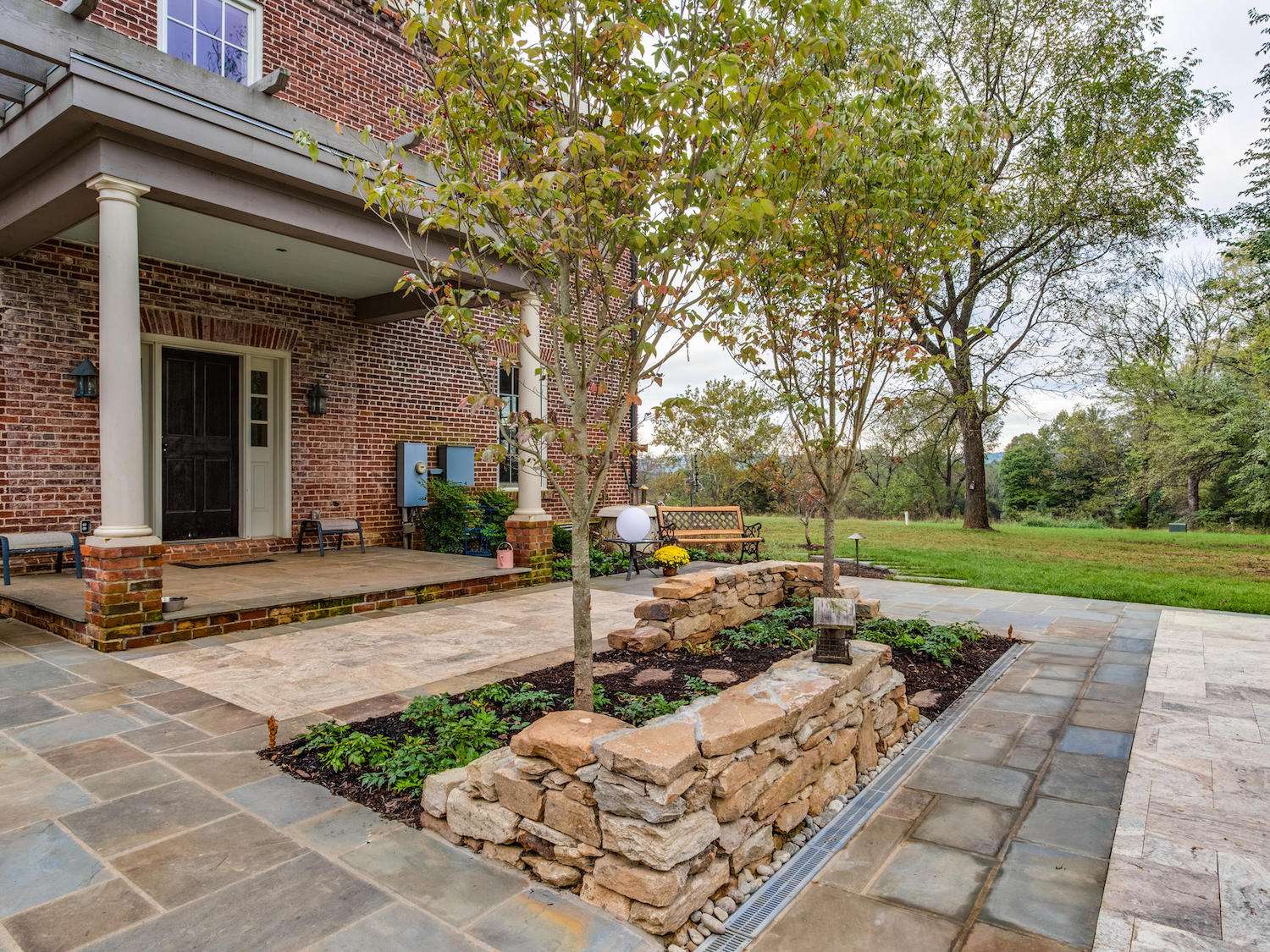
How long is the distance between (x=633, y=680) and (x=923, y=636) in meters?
2.36

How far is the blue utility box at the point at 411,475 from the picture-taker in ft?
27.9

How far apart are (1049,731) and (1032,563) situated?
303 inches

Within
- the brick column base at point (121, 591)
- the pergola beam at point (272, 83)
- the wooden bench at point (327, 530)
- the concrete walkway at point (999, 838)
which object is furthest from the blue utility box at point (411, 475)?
the concrete walkway at point (999, 838)

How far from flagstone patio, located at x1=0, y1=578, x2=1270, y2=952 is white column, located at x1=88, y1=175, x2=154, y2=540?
0.94 m

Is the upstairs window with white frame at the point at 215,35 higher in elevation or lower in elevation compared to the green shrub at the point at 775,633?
higher

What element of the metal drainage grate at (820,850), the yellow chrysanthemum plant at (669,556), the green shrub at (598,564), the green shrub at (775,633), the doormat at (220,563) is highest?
the doormat at (220,563)

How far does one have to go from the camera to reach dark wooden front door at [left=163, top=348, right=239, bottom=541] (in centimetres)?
713

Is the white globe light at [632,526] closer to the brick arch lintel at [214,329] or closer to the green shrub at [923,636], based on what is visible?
the green shrub at [923,636]

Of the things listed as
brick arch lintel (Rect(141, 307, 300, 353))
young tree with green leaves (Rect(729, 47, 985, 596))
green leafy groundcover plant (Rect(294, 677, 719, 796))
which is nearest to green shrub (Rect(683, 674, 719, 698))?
green leafy groundcover plant (Rect(294, 677, 719, 796))

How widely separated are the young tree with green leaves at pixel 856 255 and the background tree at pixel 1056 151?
22.9 ft

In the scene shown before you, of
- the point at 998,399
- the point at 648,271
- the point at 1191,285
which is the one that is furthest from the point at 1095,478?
the point at 648,271

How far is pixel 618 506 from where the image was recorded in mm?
10711

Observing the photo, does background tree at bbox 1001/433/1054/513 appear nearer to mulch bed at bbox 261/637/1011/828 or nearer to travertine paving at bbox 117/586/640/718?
mulch bed at bbox 261/637/1011/828

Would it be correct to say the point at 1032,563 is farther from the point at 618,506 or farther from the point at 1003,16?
the point at 1003,16
